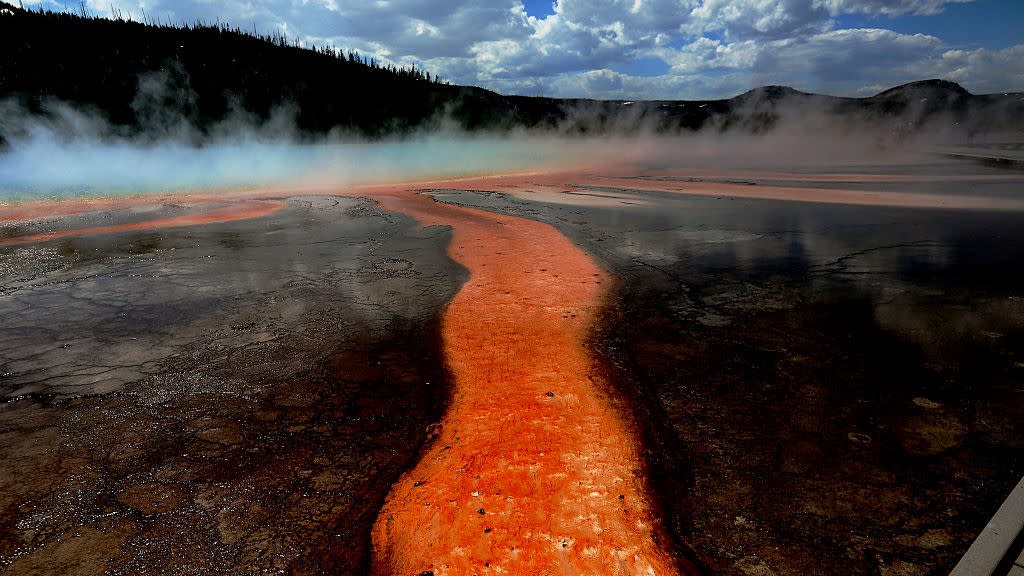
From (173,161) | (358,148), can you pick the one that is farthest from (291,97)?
(173,161)

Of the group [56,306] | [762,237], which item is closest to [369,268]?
[56,306]

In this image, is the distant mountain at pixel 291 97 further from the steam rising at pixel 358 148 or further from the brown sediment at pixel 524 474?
the brown sediment at pixel 524 474


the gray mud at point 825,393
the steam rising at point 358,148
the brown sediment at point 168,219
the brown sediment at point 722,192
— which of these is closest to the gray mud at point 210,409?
the gray mud at point 825,393

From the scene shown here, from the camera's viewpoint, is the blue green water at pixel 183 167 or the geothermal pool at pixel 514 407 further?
the blue green water at pixel 183 167

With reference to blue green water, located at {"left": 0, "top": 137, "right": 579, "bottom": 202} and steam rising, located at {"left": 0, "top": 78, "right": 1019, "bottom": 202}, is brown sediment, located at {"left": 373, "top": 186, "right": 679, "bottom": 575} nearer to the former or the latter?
steam rising, located at {"left": 0, "top": 78, "right": 1019, "bottom": 202}

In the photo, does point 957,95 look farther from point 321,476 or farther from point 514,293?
point 321,476
